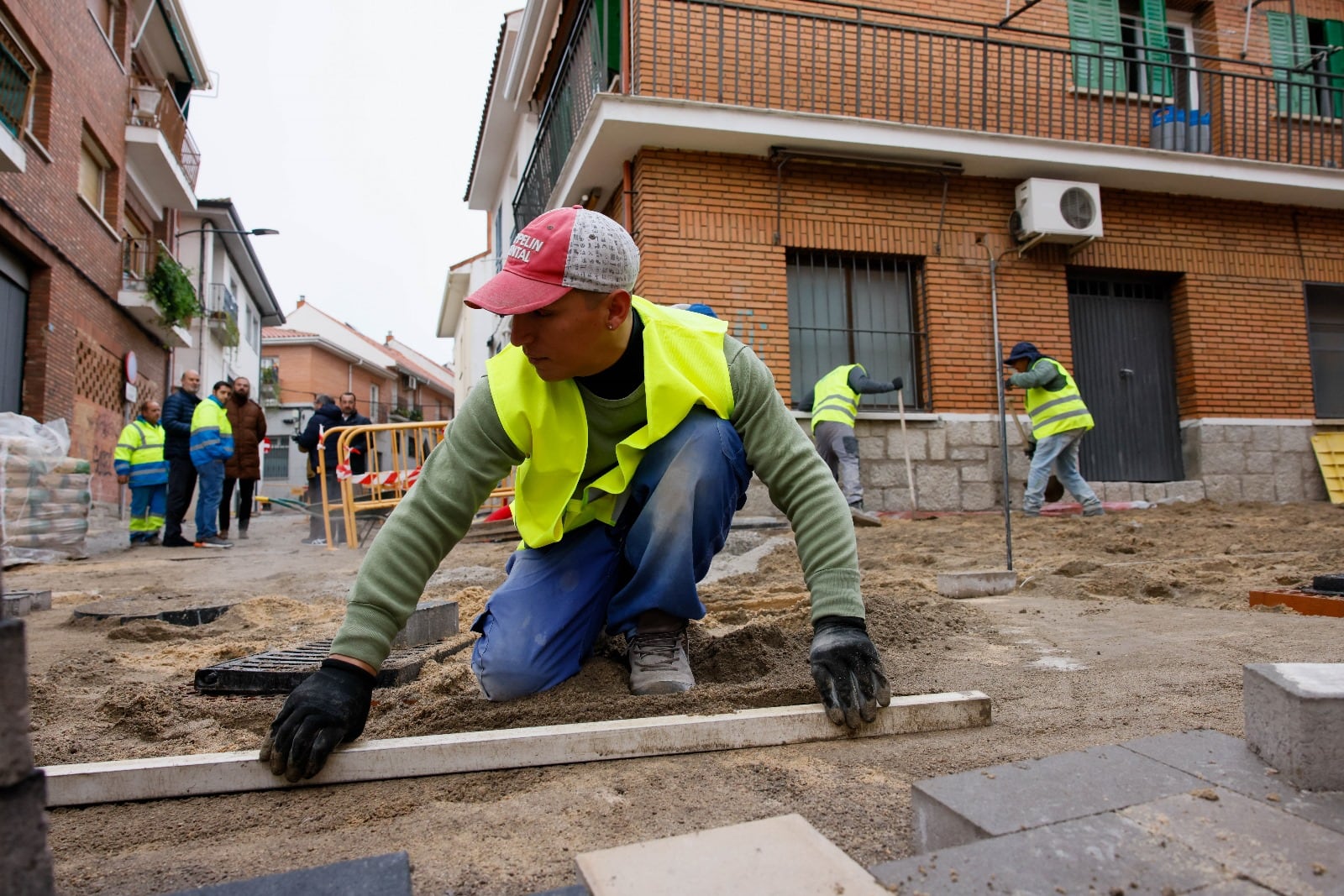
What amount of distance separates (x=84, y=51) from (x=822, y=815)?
49.6 feet

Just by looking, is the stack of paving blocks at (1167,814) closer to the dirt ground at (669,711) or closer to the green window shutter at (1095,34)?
the dirt ground at (669,711)

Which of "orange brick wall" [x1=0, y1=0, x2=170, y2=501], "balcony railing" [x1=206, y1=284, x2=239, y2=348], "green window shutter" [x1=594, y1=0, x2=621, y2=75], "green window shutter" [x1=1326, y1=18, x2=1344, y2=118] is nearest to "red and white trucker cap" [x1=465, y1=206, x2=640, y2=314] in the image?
"green window shutter" [x1=594, y1=0, x2=621, y2=75]

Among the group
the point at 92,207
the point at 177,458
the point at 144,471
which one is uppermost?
the point at 92,207

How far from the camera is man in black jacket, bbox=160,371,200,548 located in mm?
8523

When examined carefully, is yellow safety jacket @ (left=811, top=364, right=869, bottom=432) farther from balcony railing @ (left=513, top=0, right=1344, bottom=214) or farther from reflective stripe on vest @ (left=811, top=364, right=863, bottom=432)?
balcony railing @ (left=513, top=0, right=1344, bottom=214)

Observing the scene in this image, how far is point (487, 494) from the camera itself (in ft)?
6.91

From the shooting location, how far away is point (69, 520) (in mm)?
7457

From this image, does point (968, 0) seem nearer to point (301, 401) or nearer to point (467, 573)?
point (467, 573)

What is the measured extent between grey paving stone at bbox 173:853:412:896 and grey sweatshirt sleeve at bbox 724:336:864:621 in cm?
106

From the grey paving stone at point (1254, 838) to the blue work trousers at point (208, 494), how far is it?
8.92 meters

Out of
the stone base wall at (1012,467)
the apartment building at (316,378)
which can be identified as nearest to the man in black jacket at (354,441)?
the stone base wall at (1012,467)

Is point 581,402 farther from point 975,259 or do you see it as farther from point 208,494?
point 208,494

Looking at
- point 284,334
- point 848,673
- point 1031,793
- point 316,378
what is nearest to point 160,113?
point 848,673

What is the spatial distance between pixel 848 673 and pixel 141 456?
8820 mm
